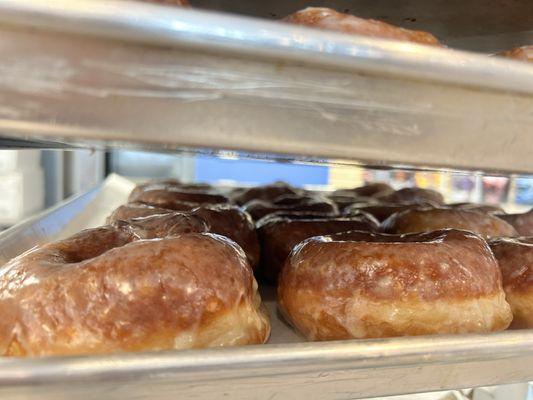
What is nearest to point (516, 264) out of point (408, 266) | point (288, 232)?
point (408, 266)

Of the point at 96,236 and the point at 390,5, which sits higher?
the point at 390,5

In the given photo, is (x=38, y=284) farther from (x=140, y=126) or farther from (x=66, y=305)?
(x=140, y=126)

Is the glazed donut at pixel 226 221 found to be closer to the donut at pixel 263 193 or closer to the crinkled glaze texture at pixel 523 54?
the donut at pixel 263 193

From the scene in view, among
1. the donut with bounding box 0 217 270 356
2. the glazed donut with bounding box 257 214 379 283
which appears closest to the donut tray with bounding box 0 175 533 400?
the donut with bounding box 0 217 270 356

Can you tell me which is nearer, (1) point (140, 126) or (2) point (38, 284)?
(1) point (140, 126)

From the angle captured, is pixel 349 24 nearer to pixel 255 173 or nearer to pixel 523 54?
pixel 523 54

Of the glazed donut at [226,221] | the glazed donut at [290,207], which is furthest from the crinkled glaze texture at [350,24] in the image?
the glazed donut at [290,207]

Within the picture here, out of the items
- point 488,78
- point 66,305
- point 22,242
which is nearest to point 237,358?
point 66,305
